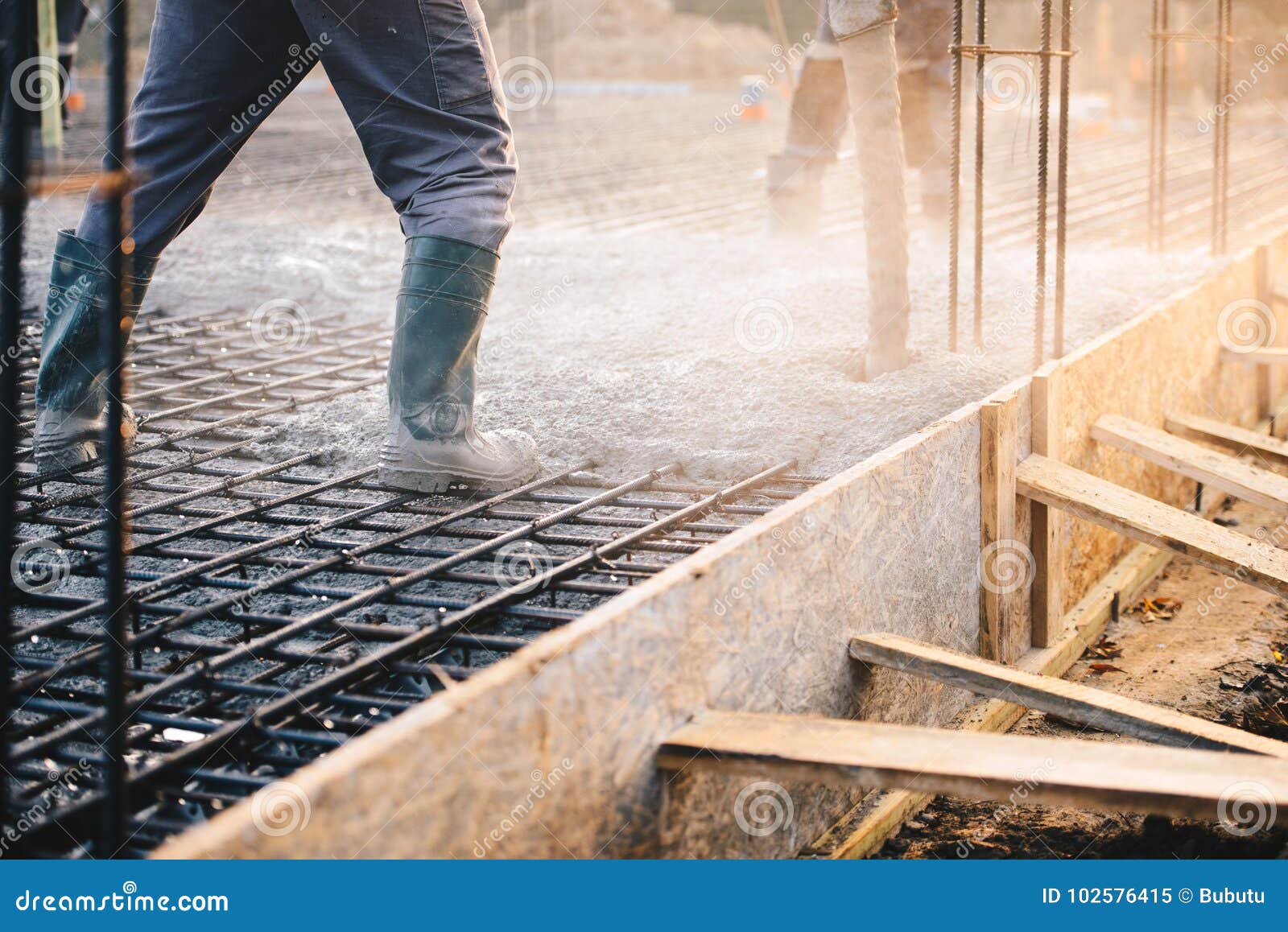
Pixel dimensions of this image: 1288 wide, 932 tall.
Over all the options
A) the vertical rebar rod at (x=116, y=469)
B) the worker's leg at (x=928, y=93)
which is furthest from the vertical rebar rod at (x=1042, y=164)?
the vertical rebar rod at (x=116, y=469)

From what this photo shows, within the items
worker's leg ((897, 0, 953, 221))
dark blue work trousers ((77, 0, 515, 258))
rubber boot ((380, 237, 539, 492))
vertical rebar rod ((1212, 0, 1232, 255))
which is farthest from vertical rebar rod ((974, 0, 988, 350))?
vertical rebar rod ((1212, 0, 1232, 255))

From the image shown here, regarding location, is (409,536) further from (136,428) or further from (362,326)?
(362,326)

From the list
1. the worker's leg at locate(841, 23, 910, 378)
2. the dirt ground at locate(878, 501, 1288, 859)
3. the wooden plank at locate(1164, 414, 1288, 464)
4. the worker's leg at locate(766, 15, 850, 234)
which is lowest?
the dirt ground at locate(878, 501, 1288, 859)

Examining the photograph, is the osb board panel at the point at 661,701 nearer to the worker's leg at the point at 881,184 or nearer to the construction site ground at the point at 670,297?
the construction site ground at the point at 670,297

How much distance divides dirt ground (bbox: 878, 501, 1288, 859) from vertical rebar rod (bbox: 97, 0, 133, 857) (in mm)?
1380

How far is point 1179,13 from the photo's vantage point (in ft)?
60.7

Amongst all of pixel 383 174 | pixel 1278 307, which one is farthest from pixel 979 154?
pixel 1278 307

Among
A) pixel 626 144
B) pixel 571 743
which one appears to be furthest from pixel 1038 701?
pixel 626 144

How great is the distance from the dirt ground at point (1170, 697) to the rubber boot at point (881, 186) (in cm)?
98

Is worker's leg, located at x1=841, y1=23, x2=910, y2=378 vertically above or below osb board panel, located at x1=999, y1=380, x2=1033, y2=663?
above

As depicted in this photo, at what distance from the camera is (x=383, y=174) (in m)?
2.96

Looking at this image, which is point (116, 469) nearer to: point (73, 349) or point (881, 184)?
point (73, 349)

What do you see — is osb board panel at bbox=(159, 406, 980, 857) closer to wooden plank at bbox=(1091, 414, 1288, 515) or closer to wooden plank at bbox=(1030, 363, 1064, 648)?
wooden plank at bbox=(1030, 363, 1064, 648)

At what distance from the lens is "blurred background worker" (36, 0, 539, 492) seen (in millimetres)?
2809
